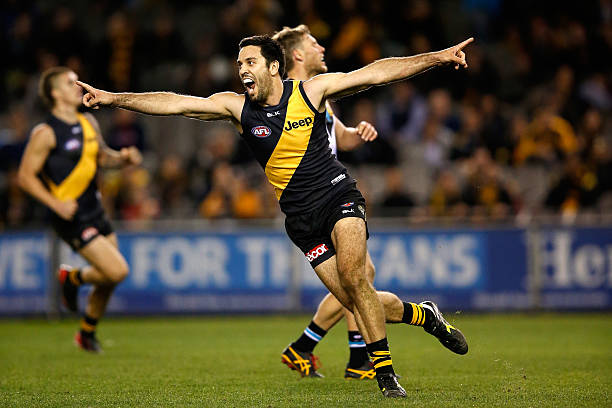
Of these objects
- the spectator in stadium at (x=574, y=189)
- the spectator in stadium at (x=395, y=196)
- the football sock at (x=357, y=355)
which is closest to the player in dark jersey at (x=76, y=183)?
the football sock at (x=357, y=355)

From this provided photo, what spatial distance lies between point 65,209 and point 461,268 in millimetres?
7072

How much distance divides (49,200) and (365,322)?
4.69 meters

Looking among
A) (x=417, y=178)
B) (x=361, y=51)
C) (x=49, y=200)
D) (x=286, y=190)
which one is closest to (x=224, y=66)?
(x=361, y=51)

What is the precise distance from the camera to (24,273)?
50.4 ft

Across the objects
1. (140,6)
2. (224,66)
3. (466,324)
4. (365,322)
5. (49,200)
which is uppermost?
(140,6)

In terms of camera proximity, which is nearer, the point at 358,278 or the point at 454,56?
the point at 454,56

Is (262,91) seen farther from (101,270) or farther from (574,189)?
(574,189)

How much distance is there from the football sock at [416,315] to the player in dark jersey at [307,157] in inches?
2.4

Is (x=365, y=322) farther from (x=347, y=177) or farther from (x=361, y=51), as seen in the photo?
(x=361, y=51)

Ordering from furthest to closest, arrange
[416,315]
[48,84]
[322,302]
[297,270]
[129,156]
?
[297,270], [48,84], [129,156], [322,302], [416,315]

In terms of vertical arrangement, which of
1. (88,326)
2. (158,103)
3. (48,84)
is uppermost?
(48,84)

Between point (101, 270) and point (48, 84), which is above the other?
point (48, 84)

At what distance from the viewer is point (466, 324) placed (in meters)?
13.7

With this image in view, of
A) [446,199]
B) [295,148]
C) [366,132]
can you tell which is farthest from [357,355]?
[446,199]
